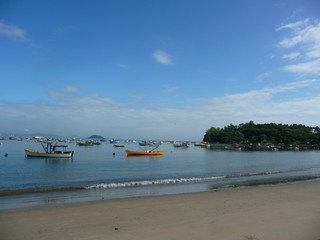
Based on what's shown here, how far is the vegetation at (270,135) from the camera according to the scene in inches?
5738

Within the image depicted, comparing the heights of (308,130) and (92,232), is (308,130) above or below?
above

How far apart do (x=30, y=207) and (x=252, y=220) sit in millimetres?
10366

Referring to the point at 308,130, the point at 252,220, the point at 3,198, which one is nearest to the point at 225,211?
the point at 252,220

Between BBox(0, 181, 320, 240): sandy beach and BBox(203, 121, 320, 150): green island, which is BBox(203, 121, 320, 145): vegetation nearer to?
BBox(203, 121, 320, 150): green island

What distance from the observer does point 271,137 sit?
15388 cm

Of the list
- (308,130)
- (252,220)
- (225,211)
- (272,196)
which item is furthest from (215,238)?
(308,130)

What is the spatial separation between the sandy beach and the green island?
4678 inches

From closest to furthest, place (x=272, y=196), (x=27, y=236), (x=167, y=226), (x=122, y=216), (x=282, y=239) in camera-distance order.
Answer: (x=282, y=239)
(x=27, y=236)
(x=167, y=226)
(x=122, y=216)
(x=272, y=196)

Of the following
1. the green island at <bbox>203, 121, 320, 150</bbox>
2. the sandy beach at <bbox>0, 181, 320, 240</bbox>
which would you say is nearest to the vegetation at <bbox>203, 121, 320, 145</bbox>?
the green island at <bbox>203, 121, 320, 150</bbox>

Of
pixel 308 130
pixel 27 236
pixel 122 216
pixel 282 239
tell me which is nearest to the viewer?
pixel 282 239

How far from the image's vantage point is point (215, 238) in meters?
7.54

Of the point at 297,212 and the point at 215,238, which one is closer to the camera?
the point at 215,238

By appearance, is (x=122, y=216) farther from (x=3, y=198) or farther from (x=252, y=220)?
(x=3, y=198)

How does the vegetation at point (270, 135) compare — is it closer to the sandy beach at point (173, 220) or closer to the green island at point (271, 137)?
the green island at point (271, 137)
